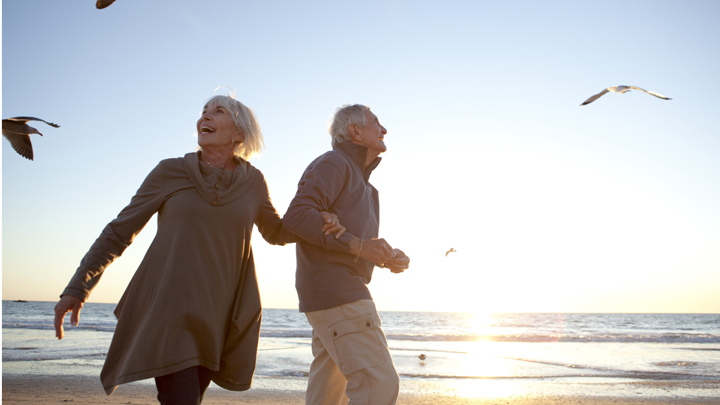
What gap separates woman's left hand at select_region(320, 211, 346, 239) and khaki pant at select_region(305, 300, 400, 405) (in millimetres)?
338

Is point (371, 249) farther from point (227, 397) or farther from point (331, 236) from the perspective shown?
point (227, 397)

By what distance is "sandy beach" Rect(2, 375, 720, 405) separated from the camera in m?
5.33

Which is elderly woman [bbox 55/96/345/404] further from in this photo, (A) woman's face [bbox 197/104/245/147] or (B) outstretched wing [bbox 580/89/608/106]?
(B) outstretched wing [bbox 580/89/608/106]

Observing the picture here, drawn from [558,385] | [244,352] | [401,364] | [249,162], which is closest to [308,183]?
[249,162]

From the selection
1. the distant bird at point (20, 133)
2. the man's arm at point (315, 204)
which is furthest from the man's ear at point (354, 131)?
the distant bird at point (20, 133)

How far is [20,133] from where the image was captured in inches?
198

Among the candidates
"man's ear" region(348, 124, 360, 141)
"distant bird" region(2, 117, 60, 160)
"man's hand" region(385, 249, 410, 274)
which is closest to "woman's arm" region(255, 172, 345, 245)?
"man's hand" region(385, 249, 410, 274)

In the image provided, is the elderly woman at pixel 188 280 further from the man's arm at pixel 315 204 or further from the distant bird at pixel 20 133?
the distant bird at pixel 20 133

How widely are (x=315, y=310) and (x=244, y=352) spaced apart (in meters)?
0.37

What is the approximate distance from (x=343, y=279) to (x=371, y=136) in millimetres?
859

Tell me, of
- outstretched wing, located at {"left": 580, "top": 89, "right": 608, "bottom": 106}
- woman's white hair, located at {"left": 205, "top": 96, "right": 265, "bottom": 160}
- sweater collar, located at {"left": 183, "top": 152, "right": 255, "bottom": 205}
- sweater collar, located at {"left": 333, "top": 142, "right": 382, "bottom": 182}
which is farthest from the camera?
outstretched wing, located at {"left": 580, "top": 89, "right": 608, "bottom": 106}

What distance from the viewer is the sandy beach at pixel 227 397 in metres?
5.33

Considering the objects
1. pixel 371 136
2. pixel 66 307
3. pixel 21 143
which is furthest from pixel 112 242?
pixel 21 143

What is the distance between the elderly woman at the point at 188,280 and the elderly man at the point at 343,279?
0.49 ft
